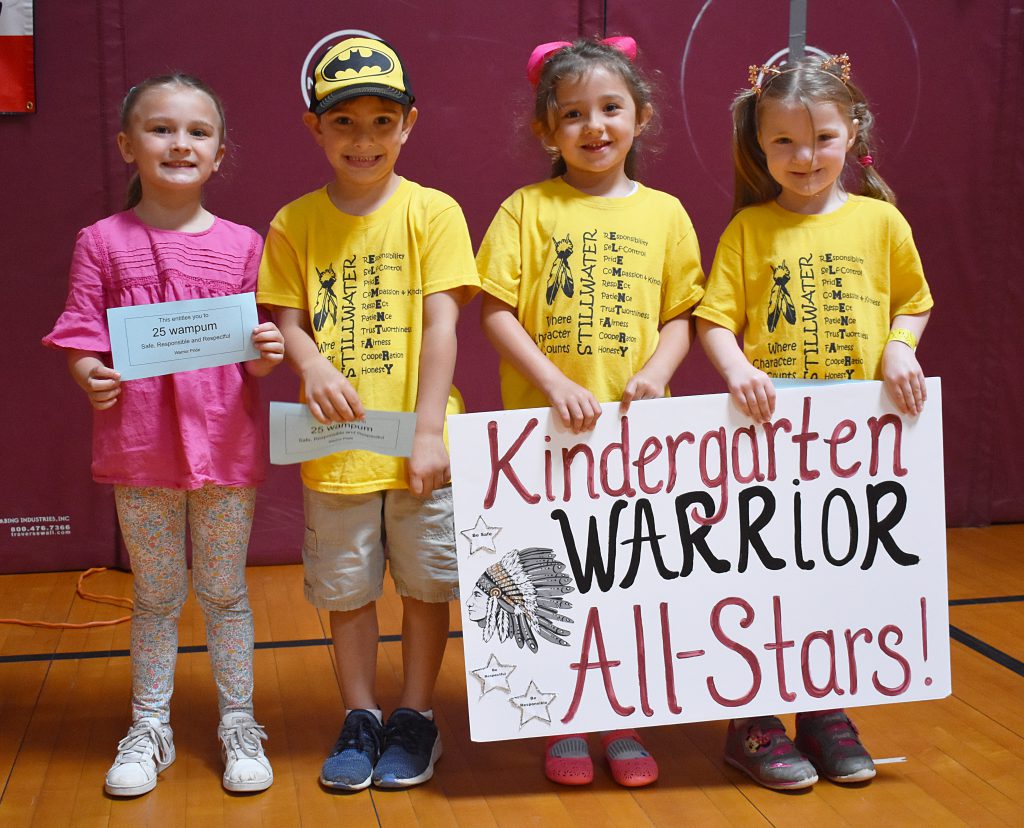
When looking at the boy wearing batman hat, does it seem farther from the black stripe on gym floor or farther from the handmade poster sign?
the black stripe on gym floor

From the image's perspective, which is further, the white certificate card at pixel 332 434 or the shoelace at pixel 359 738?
the shoelace at pixel 359 738

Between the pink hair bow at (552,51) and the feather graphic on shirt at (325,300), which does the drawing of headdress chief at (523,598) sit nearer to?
the feather graphic on shirt at (325,300)

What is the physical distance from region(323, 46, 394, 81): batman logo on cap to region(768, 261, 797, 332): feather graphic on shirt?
0.73 m

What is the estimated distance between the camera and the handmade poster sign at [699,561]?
1.83m

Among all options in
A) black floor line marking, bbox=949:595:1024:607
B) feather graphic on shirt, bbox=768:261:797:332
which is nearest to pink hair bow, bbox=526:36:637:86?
feather graphic on shirt, bbox=768:261:797:332

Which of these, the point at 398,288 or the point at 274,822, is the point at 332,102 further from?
the point at 274,822

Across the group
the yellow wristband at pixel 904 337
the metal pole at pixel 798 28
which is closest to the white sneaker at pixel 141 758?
the yellow wristband at pixel 904 337

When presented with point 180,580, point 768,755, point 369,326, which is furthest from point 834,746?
point 180,580

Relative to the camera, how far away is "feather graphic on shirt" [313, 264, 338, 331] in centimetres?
186

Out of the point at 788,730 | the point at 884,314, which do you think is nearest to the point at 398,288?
the point at 884,314

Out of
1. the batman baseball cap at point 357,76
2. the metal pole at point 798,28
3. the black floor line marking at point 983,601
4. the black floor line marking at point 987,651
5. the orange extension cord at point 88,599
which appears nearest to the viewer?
the batman baseball cap at point 357,76

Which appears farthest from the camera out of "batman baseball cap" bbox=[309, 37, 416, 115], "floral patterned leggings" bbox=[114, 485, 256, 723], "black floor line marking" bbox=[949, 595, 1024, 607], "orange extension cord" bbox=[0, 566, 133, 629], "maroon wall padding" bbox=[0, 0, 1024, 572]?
"maroon wall padding" bbox=[0, 0, 1024, 572]

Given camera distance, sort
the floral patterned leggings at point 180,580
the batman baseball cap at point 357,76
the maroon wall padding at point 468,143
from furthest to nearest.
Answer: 1. the maroon wall padding at point 468,143
2. the floral patterned leggings at point 180,580
3. the batman baseball cap at point 357,76

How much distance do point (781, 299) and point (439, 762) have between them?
3.33 feet
